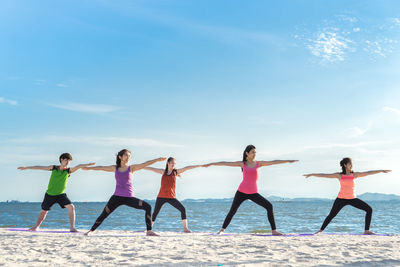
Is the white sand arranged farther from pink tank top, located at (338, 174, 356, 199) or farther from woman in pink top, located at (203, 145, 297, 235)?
pink tank top, located at (338, 174, 356, 199)

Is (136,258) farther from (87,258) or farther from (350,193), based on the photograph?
(350,193)

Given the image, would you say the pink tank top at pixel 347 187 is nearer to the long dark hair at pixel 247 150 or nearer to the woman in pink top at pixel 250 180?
the woman in pink top at pixel 250 180

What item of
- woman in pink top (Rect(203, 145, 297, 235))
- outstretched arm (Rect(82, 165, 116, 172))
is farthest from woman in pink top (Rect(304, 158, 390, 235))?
outstretched arm (Rect(82, 165, 116, 172))

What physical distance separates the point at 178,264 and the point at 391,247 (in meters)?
4.50

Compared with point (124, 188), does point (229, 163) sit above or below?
above

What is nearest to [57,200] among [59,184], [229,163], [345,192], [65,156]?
[59,184]

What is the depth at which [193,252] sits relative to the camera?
6.48m

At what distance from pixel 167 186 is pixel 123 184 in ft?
5.21

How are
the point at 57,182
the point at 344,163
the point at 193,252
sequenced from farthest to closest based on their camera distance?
the point at 344,163
the point at 57,182
the point at 193,252

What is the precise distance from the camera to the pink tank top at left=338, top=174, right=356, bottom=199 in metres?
9.51

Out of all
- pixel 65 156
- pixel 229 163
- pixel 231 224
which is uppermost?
pixel 65 156

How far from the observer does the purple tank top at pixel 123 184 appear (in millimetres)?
8437

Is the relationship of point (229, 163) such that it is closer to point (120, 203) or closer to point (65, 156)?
point (120, 203)

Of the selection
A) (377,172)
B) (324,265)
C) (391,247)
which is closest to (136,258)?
(324,265)
